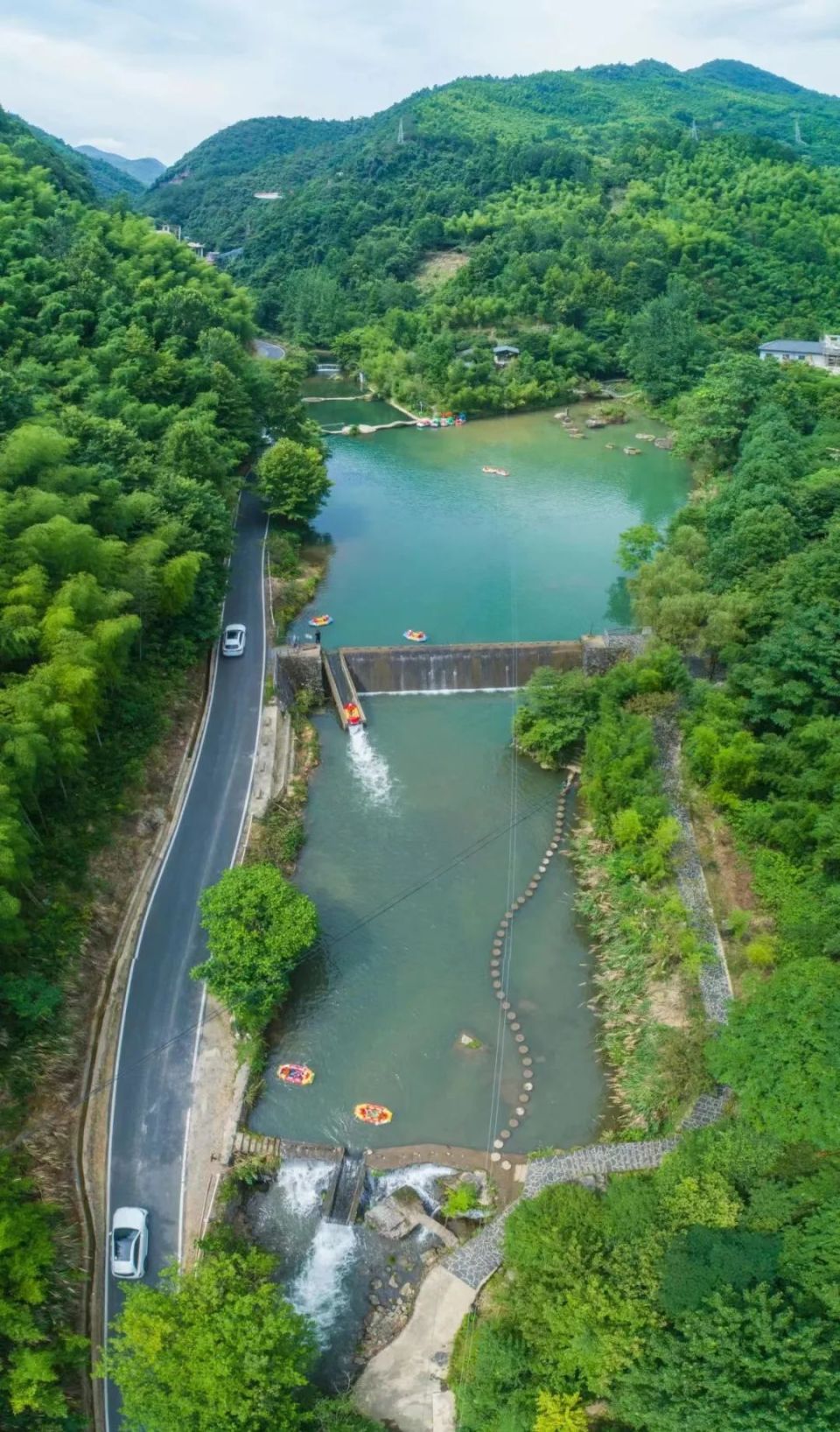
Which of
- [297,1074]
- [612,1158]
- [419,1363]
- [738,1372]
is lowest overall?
[419,1363]

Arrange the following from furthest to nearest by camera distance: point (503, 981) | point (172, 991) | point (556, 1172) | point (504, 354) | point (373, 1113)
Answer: point (504, 354) → point (503, 981) → point (172, 991) → point (373, 1113) → point (556, 1172)

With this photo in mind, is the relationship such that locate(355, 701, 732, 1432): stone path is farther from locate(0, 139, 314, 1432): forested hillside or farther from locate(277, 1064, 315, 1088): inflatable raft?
locate(0, 139, 314, 1432): forested hillside

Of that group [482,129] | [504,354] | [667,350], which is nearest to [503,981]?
[667,350]

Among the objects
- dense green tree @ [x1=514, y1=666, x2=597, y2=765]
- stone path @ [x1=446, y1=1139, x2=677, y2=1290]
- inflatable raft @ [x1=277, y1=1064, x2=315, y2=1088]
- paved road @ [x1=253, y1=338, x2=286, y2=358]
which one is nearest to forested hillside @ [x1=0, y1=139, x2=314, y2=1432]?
inflatable raft @ [x1=277, y1=1064, x2=315, y2=1088]

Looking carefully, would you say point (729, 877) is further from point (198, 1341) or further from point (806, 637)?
point (198, 1341)

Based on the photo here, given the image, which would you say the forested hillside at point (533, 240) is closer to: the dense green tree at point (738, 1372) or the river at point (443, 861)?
the river at point (443, 861)

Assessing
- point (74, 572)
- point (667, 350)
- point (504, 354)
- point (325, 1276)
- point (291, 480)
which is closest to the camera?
point (325, 1276)

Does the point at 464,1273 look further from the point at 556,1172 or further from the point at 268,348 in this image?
the point at 268,348
